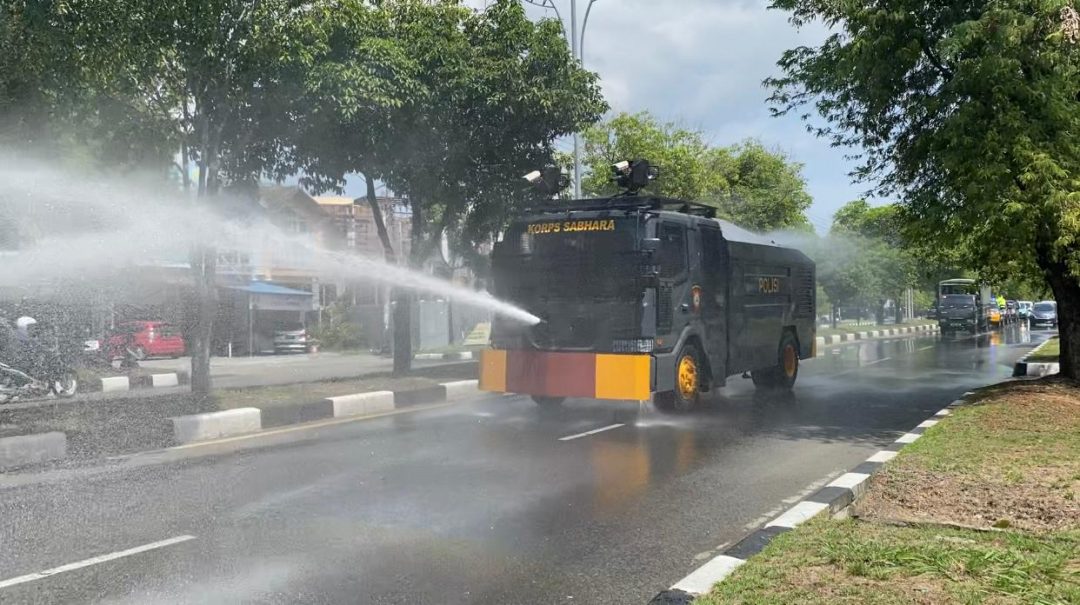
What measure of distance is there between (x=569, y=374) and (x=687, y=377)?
1815 millimetres

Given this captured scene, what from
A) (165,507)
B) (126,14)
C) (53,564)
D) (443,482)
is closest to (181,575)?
(53,564)

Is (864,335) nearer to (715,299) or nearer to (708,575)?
(715,299)

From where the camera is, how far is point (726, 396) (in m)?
14.0

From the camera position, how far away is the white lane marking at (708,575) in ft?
13.9

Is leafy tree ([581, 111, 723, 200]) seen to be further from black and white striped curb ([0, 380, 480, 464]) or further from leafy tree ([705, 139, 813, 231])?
black and white striped curb ([0, 380, 480, 464])

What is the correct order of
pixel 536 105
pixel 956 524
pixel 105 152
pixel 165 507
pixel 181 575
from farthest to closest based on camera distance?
pixel 536 105 < pixel 105 152 < pixel 165 507 < pixel 956 524 < pixel 181 575

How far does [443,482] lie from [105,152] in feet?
33.3

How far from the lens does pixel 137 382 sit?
18.2 m

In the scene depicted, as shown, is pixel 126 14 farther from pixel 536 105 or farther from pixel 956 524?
pixel 956 524

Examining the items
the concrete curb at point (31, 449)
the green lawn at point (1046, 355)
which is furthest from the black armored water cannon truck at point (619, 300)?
the green lawn at point (1046, 355)

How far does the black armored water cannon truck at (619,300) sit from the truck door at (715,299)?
0.02 m

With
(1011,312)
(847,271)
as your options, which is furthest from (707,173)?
(1011,312)

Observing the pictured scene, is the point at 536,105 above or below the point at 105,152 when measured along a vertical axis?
above

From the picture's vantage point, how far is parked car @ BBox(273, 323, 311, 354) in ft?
102
